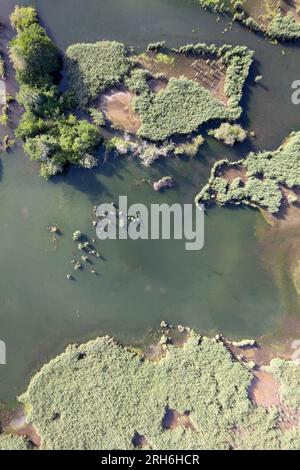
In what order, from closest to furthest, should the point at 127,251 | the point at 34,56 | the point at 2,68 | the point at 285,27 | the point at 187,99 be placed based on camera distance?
the point at 34,56, the point at 285,27, the point at 187,99, the point at 2,68, the point at 127,251

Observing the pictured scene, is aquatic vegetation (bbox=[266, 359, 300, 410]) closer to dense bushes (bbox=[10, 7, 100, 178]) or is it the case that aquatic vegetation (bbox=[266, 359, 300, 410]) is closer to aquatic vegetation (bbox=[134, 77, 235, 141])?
aquatic vegetation (bbox=[134, 77, 235, 141])

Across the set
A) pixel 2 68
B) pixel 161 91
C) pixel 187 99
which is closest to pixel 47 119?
pixel 2 68

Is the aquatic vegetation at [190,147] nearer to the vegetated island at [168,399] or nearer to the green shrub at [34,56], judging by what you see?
the green shrub at [34,56]

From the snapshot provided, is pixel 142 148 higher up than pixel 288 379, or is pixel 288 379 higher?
pixel 142 148

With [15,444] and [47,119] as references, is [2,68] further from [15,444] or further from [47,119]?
[15,444]

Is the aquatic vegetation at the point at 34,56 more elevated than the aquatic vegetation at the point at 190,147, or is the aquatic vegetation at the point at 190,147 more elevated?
the aquatic vegetation at the point at 34,56

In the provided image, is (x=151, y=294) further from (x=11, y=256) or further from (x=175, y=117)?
(x=175, y=117)

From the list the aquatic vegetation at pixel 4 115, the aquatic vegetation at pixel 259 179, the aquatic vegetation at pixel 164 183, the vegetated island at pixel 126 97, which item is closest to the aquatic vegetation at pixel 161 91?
the vegetated island at pixel 126 97
